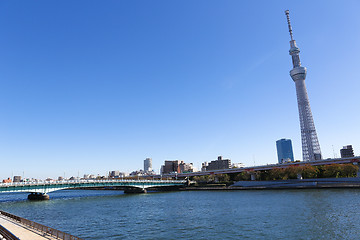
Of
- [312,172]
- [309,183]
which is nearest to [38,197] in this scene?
[309,183]

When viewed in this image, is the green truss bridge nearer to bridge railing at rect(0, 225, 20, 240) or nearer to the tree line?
the tree line

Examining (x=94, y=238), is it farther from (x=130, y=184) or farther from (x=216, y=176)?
(x=216, y=176)

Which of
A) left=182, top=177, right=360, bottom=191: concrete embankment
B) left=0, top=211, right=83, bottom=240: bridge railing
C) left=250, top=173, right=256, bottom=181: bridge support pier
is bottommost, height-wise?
left=182, top=177, right=360, bottom=191: concrete embankment

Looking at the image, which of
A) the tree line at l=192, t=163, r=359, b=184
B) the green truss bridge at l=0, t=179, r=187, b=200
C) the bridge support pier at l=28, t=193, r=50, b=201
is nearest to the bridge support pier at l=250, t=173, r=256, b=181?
the tree line at l=192, t=163, r=359, b=184

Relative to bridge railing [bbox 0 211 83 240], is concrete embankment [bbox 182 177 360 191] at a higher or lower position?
lower

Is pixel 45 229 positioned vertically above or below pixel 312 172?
below

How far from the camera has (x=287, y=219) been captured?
1444 inches

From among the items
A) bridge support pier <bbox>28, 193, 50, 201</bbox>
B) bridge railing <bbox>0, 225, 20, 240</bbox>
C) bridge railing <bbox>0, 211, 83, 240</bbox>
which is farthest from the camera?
bridge support pier <bbox>28, 193, 50, 201</bbox>

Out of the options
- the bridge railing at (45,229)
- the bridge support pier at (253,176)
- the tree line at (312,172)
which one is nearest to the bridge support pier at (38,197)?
the bridge railing at (45,229)

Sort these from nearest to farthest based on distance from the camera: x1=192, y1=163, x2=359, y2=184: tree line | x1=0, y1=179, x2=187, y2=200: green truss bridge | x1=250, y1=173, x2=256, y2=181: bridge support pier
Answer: x1=0, y1=179, x2=187, y2=200: green truss bridge
x1=192, y1=163, x2=359, y2=184: tree line
x1=250, y1=173, x2=256, y2=181: bridge support pier

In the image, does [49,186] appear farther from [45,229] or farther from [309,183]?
[309,183]

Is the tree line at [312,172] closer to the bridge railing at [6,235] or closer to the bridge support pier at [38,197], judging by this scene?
the bridge support pier at [38,197]

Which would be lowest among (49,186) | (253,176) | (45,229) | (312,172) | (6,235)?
(253,176)

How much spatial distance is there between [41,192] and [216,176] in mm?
98794
